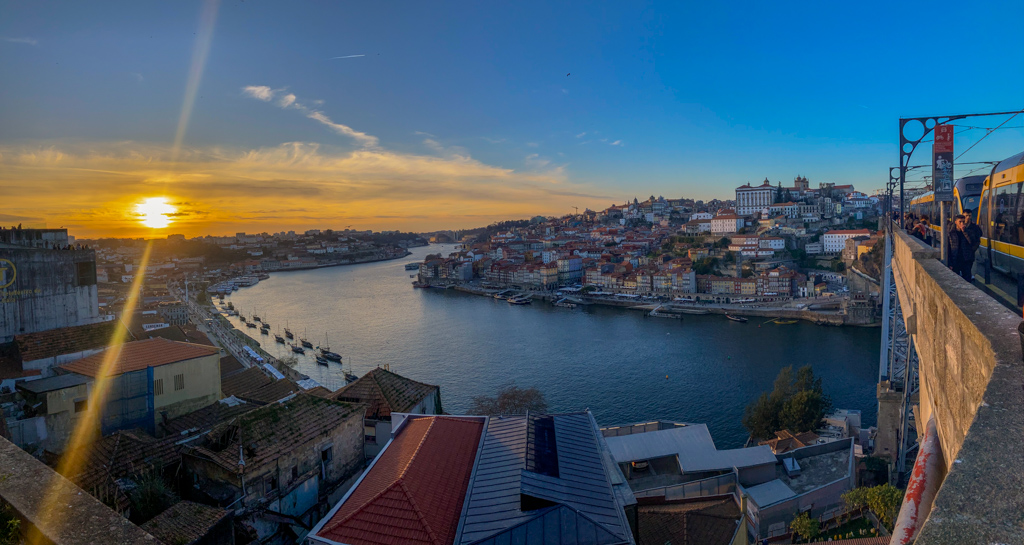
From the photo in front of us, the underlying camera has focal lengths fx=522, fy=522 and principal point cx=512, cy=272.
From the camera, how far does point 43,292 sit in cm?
398

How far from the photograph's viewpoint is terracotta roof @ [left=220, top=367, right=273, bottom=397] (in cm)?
533

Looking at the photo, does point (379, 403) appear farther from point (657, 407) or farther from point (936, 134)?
point (657, 407)

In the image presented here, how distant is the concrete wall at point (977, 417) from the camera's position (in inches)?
19.0

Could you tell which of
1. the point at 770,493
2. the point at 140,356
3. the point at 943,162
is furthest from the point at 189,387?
the point at 943,162

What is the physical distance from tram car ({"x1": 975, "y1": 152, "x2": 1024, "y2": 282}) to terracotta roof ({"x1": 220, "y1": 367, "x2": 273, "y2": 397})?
5.85 meters

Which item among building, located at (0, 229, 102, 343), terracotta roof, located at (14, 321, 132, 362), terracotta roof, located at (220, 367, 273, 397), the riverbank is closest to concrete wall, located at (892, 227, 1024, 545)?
terracotta roof, located at (14, 321, 132, 362)

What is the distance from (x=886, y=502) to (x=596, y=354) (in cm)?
813

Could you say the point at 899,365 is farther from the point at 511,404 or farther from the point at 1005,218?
the point at 511,404

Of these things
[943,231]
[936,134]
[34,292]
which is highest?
[936,134]

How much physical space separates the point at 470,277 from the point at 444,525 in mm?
24614

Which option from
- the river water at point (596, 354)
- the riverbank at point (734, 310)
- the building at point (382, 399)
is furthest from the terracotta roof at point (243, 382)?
the riverbank at point (734, 310)

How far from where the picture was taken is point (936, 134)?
297 cm

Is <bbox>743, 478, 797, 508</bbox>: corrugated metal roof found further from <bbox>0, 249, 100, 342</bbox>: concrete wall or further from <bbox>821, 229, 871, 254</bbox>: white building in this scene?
<bbox>821, 229, 871, 254</bbox>: white building

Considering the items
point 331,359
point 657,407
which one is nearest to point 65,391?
point 657,407
